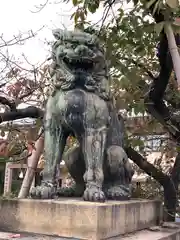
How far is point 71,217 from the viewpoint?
3068 mm

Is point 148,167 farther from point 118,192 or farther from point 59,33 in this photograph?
point 59,33

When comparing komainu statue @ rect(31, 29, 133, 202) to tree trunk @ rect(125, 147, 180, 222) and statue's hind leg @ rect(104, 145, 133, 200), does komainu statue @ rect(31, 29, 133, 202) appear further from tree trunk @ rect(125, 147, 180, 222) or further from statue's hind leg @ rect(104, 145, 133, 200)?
tree trunk @ rect(125, 147, 180, 222)

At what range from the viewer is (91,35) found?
143 inches

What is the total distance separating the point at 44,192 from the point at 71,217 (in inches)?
15.4

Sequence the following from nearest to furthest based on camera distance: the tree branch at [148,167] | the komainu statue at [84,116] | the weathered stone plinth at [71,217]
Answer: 1. the weathered stone plinth at [71,217]
2. the komainu statue at [84,116]
3. the tree branch at [148,167]

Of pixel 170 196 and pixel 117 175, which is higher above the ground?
pixel 117 175

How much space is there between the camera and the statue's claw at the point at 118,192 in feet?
11.9

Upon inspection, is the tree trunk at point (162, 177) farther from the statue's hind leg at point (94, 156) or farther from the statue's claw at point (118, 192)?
the statue's hind leg at point (94, 156)

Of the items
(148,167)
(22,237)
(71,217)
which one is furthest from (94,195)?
(148,167)

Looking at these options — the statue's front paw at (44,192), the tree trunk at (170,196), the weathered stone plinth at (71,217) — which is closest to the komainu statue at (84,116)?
the statue's front paw at (44,192)

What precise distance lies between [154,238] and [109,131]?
1115 millimetres

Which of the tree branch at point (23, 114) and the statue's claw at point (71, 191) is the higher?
the tree branch at point (23, 114)

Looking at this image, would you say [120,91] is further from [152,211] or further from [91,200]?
[91,200]

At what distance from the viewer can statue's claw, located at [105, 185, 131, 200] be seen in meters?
3.62
